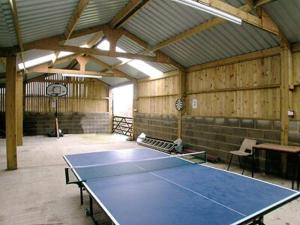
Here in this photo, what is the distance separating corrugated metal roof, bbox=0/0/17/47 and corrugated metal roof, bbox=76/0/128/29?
1674 mm

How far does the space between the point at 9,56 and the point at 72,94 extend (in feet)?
27.9

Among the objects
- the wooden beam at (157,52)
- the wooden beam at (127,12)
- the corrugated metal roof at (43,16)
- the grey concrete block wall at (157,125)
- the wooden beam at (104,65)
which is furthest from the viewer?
the wooden beam at (104,65)

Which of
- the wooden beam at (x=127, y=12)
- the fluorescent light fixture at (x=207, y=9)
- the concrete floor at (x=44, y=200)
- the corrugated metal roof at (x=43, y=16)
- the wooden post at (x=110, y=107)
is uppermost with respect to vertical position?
the wooden beam at (x=127, y=12)

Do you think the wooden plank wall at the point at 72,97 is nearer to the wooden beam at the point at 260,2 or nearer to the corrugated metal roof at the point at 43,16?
the corrugated metal roof at the point at 43,16

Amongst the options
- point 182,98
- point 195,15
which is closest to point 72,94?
point 182,98

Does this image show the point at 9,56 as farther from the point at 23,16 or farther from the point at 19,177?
the point at 19,177

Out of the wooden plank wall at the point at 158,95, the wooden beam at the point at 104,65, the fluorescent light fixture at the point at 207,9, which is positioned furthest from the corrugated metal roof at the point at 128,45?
the fluorescent light fixture at the point at 207,9

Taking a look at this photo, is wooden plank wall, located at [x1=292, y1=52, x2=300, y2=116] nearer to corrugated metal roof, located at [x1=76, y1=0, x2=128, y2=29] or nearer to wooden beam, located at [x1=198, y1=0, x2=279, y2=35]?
wooden beam, located at [x1=198, y1=0, x2=279, y2=35]

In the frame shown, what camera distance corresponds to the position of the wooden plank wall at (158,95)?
9.32 metres

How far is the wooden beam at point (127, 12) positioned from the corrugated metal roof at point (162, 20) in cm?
18

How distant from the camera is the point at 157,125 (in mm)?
10305


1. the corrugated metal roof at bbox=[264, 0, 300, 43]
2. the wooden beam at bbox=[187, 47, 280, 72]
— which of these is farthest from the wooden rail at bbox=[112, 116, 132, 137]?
the corrugated metal roof at bbox=[264, 0, 300, 43]

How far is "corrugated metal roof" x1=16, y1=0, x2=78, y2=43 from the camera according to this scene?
410cm

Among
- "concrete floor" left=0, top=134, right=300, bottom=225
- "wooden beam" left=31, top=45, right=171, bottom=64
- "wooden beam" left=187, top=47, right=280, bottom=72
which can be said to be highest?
"wooden beam" left=31, top=45, right=171, bottom=64
